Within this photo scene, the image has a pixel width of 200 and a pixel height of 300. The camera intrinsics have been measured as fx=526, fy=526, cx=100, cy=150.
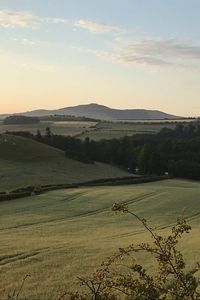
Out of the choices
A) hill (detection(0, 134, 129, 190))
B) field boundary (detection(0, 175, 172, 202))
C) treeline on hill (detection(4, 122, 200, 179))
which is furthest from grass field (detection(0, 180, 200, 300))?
treeline on hill (detection(4, 122, 200, 179))

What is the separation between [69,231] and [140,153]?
8441 centimetres

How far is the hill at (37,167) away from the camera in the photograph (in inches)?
3351

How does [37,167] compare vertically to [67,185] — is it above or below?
above

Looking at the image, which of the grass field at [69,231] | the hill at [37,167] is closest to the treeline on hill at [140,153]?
the hill at [37,167]

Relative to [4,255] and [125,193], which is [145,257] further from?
[125,193]

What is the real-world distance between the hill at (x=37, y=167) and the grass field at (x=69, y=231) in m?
15.6

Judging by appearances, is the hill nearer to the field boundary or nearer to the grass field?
the field boundary

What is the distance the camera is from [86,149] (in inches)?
5108

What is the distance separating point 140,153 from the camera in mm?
123375

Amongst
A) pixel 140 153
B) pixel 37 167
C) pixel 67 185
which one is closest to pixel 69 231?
pixel 67 185

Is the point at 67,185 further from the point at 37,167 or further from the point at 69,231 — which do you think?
the point at 69,231

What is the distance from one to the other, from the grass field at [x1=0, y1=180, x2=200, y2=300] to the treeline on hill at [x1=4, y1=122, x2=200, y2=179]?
48134 millimetres

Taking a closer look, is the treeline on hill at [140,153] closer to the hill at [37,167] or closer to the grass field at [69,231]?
the hill at [37,167]

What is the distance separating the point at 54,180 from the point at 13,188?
44.3 ft
